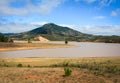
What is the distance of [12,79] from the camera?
1670cm

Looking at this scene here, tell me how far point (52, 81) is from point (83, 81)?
2.15m

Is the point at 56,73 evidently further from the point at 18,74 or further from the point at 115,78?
the point at 115,78

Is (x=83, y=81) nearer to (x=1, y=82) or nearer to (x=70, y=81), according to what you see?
(x=70, y=81)

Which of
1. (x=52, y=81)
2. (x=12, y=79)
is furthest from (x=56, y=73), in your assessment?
(x=12, y=79)

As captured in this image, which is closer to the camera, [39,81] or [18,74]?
[39,81]

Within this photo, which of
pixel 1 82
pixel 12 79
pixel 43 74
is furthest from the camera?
pixel 43 74

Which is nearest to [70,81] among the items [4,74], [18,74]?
[18,74]

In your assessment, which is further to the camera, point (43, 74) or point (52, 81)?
point (43, 74)

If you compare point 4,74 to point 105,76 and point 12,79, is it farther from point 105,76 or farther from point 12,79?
point 105,76

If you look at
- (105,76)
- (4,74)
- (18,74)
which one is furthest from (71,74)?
(4,74)

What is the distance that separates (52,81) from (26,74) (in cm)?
302

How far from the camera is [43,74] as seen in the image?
1800 centimetres

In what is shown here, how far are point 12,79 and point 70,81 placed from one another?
4.29m

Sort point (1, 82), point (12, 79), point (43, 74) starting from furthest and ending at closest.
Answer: point (43, 74)
point (12, 79)
point (1, 82)
